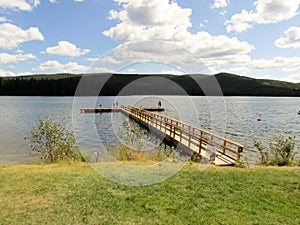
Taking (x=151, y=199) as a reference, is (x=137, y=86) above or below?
above

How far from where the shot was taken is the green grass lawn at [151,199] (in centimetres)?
471

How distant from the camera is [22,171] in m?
7.82

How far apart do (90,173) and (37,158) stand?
7006 mm

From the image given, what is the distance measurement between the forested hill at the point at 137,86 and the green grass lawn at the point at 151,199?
9.46ft

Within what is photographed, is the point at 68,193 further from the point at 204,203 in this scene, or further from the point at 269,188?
the point at 269,188

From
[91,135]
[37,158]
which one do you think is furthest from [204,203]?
[91,135]

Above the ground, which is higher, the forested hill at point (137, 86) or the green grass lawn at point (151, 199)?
the forested hill at point (137, 86)

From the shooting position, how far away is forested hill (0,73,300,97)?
26.8 ft

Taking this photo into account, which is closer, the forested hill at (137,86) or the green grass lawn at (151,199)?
the green grass lawn at (151,199)

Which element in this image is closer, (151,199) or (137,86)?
(151,199)

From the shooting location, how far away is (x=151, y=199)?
557cm

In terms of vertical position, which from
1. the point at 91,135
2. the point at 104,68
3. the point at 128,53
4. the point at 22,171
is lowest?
the point at 91,135

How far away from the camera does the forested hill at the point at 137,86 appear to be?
8.16 metres

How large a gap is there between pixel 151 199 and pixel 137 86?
4456mm
